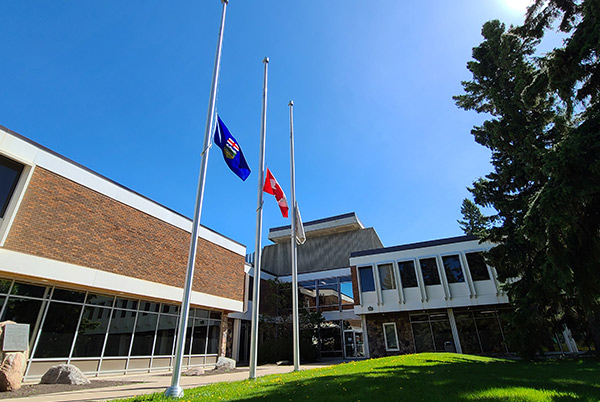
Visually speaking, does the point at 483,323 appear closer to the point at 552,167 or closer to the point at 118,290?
the point at 552,167

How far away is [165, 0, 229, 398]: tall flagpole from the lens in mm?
6736

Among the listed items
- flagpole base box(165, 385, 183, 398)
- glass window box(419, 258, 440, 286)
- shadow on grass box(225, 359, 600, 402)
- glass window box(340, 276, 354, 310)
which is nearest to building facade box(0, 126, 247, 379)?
flagpole base box(165, 385, 183, 398)

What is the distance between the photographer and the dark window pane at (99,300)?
1338 cm

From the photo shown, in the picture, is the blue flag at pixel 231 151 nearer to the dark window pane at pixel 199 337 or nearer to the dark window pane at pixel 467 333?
the dark window pane at pixel 199 337

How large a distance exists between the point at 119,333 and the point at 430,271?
18.5 m

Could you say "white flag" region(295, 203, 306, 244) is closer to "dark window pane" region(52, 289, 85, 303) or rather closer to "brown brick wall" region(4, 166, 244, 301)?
"brown brick wall" region(4, 166, 244, 301)

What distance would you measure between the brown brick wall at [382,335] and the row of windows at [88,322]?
11.7 m

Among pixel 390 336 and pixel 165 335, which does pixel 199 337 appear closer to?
pixel 165 335

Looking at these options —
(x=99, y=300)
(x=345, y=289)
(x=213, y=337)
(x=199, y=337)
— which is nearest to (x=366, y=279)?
(x=345, y=289)

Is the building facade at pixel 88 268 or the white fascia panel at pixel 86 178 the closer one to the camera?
the building facade at pixel 88 268

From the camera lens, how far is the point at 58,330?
12062 millimetres

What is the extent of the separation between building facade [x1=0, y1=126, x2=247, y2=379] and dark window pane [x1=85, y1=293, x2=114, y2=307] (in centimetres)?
4

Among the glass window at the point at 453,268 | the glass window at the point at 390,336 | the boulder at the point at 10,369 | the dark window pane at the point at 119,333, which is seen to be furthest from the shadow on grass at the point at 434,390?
the glass window at the point at 390,336

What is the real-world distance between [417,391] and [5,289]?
12.9 metres
